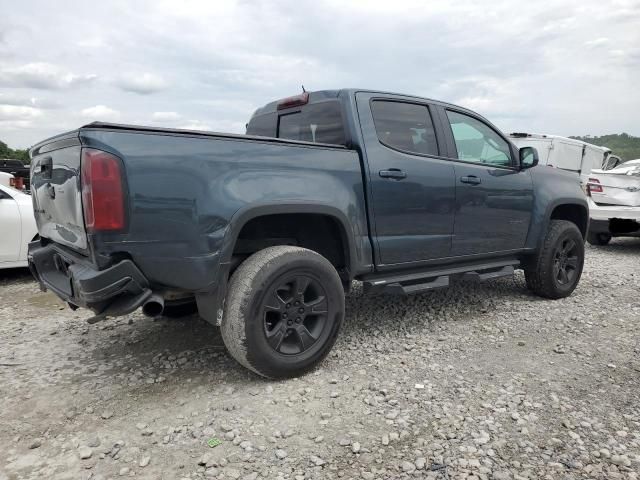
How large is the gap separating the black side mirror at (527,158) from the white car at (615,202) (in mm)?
4193

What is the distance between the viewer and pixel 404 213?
147 inches

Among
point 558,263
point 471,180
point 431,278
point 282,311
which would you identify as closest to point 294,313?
point 282,311

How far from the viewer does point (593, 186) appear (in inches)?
332

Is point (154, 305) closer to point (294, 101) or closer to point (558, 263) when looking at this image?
point (294, 101)

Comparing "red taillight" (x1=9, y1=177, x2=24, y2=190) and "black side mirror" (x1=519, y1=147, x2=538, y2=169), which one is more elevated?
"black side mirror" (x1=519, y1=147, x2=538, y2=169)

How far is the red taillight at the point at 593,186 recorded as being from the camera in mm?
8328

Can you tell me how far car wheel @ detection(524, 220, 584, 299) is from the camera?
16.4ft

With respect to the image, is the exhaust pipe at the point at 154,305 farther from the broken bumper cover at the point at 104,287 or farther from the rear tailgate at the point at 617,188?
the rear tailgate at the point at 617,188

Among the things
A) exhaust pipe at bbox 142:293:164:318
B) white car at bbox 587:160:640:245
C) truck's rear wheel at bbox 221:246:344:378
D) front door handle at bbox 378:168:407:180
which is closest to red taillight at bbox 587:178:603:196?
white car at bbox 587:160:640:245

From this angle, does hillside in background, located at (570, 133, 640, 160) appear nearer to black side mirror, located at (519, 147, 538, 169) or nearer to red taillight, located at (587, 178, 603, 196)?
red taillight, located at (587, 178, 603, 196)

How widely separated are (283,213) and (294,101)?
4.59 feet

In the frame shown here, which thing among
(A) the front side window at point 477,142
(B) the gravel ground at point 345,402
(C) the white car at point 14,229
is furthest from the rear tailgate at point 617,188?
(C) the white car at point 14,229

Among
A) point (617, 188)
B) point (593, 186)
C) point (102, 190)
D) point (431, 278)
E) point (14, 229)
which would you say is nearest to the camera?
point (102, 190)

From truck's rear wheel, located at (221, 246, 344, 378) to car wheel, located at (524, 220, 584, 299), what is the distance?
2648 mm
